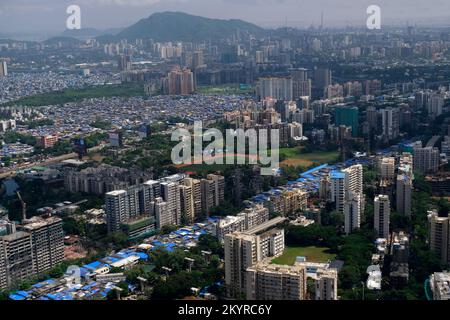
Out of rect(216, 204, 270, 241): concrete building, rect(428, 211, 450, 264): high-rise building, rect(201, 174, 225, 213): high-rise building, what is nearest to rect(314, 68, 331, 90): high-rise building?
rect(201, 174, 225, 213): high-rise building

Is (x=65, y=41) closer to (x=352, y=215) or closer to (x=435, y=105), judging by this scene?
(x=435, y=105)

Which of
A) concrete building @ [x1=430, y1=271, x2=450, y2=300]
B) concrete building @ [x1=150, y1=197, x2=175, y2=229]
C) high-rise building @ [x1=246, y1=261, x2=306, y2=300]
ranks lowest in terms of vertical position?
concrete building @ [x1=150, y1=197, x2=175, y2=229]

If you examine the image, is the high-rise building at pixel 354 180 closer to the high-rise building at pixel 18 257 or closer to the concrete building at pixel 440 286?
the concrete building at pixel 440 286

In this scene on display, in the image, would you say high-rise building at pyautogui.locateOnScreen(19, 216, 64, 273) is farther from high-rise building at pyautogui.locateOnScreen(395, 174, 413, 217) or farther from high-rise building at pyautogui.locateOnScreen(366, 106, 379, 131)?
high-rise building at pyautogui.locateOnScreen(366, 106, 379, 131)

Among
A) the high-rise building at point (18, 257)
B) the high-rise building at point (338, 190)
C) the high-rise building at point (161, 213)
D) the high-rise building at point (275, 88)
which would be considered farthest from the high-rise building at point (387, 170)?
the high-rise building at point (275, 88)

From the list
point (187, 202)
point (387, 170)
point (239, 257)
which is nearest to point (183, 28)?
point (387, 170)
